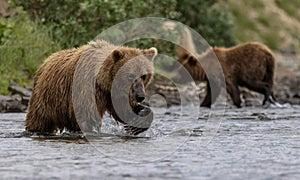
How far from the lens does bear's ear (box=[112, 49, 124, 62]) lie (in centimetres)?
930

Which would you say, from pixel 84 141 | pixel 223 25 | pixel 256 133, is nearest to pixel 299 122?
pixel 256 133

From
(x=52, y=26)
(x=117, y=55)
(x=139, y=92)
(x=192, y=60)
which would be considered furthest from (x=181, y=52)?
(x=139, y=92)

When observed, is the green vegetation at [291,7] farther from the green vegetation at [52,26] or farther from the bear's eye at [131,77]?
the bear's eye at [131,77]

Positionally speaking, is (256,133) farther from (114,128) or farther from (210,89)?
(210,89)

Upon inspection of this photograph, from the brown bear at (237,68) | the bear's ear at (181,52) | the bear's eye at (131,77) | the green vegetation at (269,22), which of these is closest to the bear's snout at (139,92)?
the bear's eye at (131,77)

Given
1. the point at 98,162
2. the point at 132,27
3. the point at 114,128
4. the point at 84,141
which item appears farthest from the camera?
the point at 132,27

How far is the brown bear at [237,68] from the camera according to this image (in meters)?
17.9

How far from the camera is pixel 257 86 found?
58.8 ft

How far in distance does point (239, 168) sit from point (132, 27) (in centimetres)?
1059

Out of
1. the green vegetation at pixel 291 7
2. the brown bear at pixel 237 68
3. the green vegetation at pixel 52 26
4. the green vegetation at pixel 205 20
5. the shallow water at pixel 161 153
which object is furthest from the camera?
the green vegetation at pixel 291 7

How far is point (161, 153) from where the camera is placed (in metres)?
8.10

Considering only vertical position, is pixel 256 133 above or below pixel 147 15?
below

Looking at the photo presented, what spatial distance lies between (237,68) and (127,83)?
9.10 metres

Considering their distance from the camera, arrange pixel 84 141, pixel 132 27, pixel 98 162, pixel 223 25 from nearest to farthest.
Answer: pixel 98 162 → pixel 84 141 → pixel 132 27 → pixel 223 25
